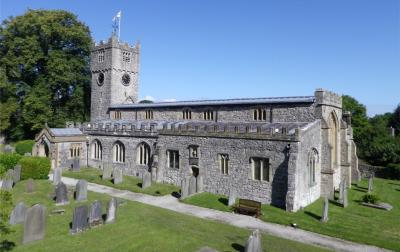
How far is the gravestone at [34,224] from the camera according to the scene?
12.7 metres

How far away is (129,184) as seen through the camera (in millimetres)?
23953

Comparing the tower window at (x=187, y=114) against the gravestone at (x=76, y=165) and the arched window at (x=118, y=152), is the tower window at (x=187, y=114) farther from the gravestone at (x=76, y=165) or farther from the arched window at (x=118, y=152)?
the gravestone at (x=76, y=165)

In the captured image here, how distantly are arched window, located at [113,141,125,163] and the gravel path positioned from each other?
5.77 metres

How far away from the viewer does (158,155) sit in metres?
24.9

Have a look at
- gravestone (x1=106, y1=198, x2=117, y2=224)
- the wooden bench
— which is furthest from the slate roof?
gravestone (x1=106, y1=198, x2=117, y2=224)

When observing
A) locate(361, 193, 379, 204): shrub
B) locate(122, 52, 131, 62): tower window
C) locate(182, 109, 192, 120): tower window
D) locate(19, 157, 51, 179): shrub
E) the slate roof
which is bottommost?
locate(361, 193, 379, 204): shrub

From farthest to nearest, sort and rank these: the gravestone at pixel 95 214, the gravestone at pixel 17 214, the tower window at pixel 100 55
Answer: the tower window at pixel 100 55, the gravestone at pixel 17 214, the gravestone at pixel 95 214

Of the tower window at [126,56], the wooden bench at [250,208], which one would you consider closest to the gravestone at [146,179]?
the wooden bench at [250,208]

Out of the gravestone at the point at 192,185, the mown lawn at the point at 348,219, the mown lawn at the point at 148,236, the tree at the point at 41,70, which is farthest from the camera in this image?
the tree at the point at 41,70

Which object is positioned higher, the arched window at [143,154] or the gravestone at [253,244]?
the arched window at [143,154]

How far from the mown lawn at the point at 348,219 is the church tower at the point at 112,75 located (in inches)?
758

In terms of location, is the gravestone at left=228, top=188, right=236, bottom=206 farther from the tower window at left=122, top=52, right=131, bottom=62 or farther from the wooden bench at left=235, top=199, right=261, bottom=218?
the tower window at left=122, top=52, right=131, bottom=62

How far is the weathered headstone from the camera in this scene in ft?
45.1

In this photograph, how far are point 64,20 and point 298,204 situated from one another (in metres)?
33.2
